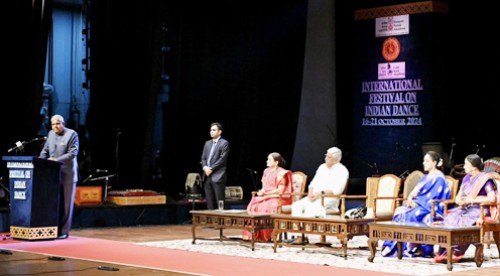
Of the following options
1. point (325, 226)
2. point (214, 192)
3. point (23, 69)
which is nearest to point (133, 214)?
point (214, 192)

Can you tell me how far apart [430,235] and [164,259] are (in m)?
2.15

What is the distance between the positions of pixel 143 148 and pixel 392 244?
516 cm

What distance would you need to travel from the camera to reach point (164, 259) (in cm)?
750

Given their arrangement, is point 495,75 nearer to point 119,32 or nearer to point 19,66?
point 119,32

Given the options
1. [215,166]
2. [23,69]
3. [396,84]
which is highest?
[396,84]

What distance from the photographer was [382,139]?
14039 mm

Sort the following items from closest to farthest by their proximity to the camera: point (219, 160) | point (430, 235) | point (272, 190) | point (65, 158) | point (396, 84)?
point (430, 235) → point (65, 158) → point (272, 190) → point (219, 160) → point (396, 84)

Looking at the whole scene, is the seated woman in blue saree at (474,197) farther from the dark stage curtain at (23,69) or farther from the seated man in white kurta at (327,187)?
the dark stage curtain at (23,69)

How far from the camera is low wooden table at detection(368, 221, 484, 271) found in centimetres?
695

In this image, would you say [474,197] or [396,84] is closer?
[474,197]

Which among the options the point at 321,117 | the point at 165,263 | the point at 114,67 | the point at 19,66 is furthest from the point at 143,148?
the point at 165,263

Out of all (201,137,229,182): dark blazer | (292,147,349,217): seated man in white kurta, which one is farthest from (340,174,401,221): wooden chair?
(201,137,229,182): dark blazer

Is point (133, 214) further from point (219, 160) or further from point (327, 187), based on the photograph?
point (327, 187)

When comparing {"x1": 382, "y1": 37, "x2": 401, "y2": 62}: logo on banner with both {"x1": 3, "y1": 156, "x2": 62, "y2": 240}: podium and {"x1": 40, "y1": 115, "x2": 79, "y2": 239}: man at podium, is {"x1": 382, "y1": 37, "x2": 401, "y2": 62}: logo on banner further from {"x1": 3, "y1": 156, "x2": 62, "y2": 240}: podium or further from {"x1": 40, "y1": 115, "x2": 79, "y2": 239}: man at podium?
{"x1": 3, "y1": 156, "x2": 62, "y2": 240}: podium
